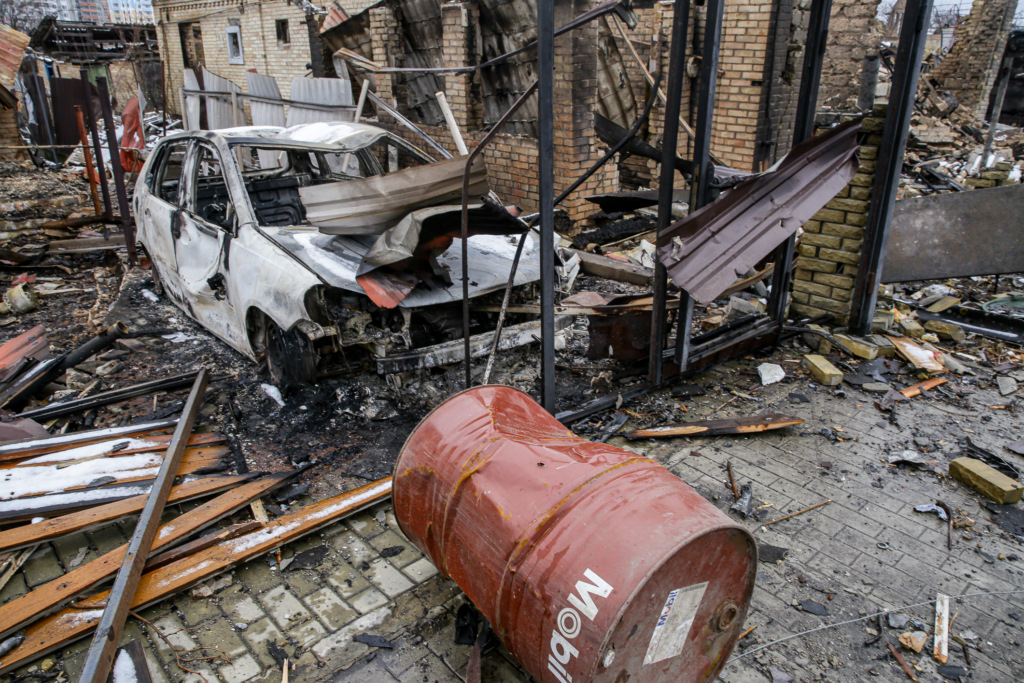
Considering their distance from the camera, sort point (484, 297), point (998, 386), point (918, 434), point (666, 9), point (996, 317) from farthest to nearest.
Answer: point (666, 9) < point (996, 317) < point (998, 386) < point (484, 297) < point (918, 434)

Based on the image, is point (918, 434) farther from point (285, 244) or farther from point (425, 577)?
point (285, 244)

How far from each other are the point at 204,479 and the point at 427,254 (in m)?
1.77

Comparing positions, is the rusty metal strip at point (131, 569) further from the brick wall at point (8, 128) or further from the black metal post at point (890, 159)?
the brick wall at point (8, 128)

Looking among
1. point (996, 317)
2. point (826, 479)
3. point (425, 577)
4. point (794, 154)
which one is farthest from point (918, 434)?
point (425, 577)

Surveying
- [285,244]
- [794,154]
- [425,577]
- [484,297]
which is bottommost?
[425,577]

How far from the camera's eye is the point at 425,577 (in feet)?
9.36

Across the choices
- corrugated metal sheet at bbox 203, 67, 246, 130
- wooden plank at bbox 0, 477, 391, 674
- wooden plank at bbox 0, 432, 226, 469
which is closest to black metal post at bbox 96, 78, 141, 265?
wooden plank at bbox 0, 432, 226, 469

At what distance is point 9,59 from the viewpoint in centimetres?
951

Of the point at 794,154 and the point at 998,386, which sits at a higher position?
the point at 794,154

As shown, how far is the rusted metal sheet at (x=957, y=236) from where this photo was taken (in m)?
5.31

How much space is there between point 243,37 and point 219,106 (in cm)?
375

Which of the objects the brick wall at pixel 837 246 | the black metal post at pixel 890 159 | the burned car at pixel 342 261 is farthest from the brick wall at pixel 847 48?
the burned car at pixel 342 261

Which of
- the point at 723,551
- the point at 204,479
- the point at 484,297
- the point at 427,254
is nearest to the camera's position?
the point at 723,551

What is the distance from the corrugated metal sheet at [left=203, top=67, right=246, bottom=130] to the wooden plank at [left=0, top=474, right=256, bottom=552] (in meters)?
11.5
